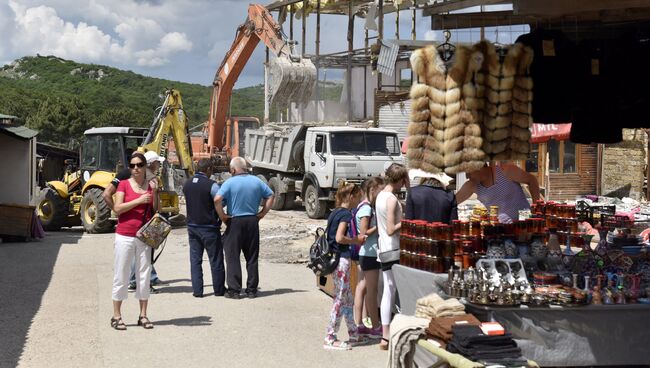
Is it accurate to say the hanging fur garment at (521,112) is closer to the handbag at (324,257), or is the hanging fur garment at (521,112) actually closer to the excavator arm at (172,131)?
the handbag at (324,257)

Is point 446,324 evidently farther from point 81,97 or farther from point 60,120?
point 81,97

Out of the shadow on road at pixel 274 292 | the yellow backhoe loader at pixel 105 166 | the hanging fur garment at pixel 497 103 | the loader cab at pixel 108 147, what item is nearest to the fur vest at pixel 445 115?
the hanging fur garment at pixel 497 103

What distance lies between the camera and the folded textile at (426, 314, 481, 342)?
5.99 metres

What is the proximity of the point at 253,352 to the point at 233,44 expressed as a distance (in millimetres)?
19832

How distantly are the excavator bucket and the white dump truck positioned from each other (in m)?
1.12

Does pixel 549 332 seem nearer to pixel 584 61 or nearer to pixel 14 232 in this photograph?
pixel 584 61

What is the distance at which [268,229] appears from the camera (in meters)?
19.2

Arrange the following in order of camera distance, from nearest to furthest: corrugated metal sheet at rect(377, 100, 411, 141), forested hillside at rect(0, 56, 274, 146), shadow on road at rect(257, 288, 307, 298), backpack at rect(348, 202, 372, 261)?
backpack at rect(348, 202, 372, 261) < shadow on road at rect(257, 288, 307, 298) < corrugated metal sheet at rect(377, 100, 411, 141) < forested hillside at rect(0, 56, 274, 146)

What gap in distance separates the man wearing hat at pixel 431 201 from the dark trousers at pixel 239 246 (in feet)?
11.1

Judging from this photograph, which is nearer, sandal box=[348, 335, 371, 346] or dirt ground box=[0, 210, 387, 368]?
dirt ground box=[0, 210, 387, 368]

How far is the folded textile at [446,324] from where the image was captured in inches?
236

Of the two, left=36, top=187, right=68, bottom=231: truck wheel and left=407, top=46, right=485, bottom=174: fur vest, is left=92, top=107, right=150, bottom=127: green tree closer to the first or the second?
left=36, top=187, right=68, bottom=231: truck wheel

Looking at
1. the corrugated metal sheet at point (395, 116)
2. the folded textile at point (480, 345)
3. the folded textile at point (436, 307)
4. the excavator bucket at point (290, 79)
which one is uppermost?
the excavator bucket at point (290, 79)

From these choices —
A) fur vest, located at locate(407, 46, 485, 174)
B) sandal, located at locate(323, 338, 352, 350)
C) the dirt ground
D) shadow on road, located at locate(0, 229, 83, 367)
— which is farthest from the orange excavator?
fur vest, located at locate(407, 46, 485, 174)
